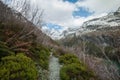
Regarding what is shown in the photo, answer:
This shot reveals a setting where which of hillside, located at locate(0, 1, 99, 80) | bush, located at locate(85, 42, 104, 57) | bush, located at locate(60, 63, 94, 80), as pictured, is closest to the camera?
hillside, located at locate(0, 1, 99, 80)

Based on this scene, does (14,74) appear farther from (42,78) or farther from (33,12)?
(33,12)

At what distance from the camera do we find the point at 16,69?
746 centimetres

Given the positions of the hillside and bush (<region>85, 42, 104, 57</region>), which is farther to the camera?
bush (<region>85, 42, 104, 57</region>)

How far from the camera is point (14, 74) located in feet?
23.5

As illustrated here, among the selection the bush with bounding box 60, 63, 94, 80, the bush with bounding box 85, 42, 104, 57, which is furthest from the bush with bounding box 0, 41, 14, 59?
the bush with bounding box 85, 42, 104, 57

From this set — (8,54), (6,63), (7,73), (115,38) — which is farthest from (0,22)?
(115,38)

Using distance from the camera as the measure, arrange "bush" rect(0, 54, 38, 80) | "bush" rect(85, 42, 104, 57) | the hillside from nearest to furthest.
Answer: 1. "bush" rect(0, 54, 38, 80)
2. the hillside
3. "bush" rect(85, 42, 104, 57)

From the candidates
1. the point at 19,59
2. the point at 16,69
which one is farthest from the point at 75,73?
the point at 16,69

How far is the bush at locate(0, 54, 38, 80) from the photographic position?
7074 mm

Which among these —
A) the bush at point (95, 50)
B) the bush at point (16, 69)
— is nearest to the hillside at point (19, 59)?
the bush at point (16, 69)

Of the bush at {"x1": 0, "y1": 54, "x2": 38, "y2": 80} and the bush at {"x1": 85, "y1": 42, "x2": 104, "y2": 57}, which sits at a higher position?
the bush at {"x1": 85, "y1": 42, "x2": 104, "y2": 57}

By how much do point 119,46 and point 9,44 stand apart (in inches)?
227

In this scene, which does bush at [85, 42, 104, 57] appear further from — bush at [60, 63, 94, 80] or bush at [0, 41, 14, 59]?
bush at [0, 41, 14, 59]

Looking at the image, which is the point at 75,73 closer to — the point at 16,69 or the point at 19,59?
the point at 19,59
